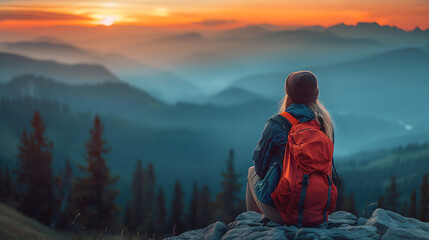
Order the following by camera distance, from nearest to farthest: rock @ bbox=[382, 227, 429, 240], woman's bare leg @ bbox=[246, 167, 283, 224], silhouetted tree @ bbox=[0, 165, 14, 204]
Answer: rock @ bbox=[382, 227, 429, 240] < woman's bare leg @ bbox=[246, 167, 283, 224] < silhouetted tree @ bbox=[0, 165, 14, 204]

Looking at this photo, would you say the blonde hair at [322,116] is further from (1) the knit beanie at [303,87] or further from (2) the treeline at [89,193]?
(2) the treeline at [89,193]

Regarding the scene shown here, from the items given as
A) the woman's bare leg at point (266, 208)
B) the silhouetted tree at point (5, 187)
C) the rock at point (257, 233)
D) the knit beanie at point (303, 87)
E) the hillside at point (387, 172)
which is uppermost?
the knit beanie at point (303, 87)

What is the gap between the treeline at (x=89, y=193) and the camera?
34062 millimetres

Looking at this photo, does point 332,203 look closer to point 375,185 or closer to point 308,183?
point 308,183

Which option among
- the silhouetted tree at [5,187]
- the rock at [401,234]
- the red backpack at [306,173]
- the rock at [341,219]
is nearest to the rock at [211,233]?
the red backpack at [306,173]

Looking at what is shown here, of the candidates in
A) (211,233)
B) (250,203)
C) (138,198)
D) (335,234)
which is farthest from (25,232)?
(138,198)

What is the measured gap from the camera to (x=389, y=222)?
6.17 meters

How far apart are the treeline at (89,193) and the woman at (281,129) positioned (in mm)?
16261

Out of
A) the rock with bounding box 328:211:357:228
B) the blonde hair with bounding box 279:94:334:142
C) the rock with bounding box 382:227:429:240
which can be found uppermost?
the blonde hair with bounding box 279:94:334:142

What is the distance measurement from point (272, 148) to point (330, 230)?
4.78 feet

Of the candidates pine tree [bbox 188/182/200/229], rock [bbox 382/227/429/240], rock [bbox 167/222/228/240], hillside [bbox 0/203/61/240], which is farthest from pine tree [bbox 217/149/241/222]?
rock [bbox 382/227/429/240]

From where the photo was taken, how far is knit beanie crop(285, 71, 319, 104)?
5512 mm

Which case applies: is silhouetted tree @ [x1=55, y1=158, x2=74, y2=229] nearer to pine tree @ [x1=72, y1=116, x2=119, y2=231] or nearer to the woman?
pine tree @ [x1=72, y1=116, x2=119, y2=231]

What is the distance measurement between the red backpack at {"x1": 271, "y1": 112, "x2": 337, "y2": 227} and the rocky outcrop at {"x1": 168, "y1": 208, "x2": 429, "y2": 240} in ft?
1.10
